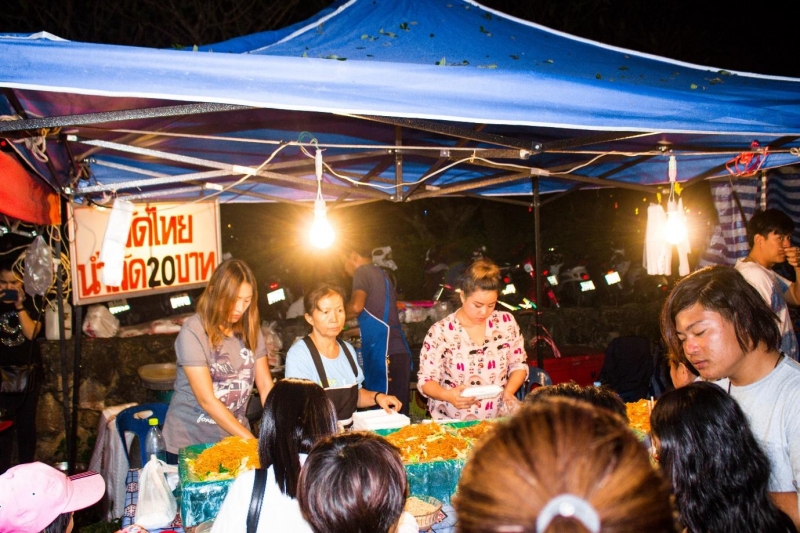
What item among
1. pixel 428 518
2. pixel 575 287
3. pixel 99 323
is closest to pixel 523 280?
pixel 575 287

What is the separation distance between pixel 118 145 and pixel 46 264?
1.27 metres

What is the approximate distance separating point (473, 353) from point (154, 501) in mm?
2269

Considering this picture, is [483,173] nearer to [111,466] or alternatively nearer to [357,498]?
[111,466]

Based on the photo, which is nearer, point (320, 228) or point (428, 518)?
point (428, 518)

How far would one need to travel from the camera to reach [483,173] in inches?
254

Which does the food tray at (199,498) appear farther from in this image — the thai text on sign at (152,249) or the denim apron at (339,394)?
the thai text on sign at (152,249)

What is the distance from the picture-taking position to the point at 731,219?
23.0ft

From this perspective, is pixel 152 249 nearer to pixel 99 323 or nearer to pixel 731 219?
pixel 99 323

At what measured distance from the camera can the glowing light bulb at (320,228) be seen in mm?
3967

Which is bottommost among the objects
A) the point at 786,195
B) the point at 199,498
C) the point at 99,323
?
the point at 199,498

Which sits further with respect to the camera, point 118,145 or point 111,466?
point 111,466

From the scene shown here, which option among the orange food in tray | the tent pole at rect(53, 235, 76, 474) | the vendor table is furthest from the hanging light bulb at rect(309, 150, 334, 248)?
the orange food in tray

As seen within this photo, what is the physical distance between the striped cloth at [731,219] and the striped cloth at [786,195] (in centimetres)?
10

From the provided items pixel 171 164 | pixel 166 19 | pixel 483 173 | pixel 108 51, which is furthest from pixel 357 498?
pixel 166 19
